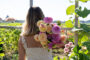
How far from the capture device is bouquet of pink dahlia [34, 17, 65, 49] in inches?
56.2

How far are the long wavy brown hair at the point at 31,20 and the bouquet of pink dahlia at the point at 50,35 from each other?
0.28 metres

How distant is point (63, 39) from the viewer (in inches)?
56.1

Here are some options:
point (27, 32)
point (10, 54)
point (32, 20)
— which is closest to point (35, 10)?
point (32, 20)

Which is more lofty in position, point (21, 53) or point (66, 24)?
point (66, 24)

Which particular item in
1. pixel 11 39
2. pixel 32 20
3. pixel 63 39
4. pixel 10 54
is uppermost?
pixel 32 20

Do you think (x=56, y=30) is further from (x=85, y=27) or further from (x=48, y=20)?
(x=85, y=27)

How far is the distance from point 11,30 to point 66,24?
2411mm

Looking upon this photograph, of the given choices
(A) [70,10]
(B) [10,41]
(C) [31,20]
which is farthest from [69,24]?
(B) [10,41]

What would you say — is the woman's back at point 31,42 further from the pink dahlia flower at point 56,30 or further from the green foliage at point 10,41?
the green foliage at point 10,41

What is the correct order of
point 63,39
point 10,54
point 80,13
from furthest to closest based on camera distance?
point 10,54, point 80,13, point 63,39

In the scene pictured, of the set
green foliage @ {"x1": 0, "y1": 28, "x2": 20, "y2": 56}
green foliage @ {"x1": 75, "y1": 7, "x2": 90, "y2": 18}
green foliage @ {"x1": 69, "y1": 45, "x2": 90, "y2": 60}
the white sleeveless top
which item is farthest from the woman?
green foliage @ {"x1": 0, "y1": 28, "x2": 20, "y2": 56}

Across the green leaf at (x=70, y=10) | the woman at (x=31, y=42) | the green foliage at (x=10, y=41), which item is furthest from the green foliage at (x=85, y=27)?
the green foliage at (x=10, y=41)

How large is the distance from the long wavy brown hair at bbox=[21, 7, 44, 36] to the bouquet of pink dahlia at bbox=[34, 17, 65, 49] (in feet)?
0.91

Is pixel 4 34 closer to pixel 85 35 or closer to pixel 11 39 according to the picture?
pixel 11 39
